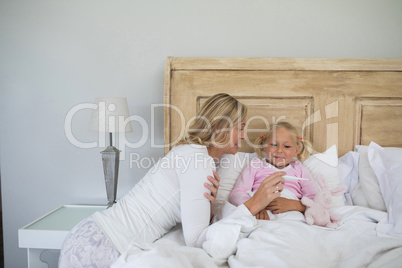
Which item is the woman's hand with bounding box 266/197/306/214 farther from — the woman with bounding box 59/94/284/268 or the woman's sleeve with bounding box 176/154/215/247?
the woman's sleeve with bounding box 176/154/215/247

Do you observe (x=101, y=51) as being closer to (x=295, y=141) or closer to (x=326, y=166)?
(x=295, y=141)

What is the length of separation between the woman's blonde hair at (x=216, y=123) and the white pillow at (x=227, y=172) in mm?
268

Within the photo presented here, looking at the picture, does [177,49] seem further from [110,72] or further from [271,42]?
[271,42]

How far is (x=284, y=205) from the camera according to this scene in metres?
1.51

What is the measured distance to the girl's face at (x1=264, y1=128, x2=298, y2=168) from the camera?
1.75 meters

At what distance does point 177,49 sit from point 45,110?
102 cm

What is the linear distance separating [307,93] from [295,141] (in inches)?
13.0

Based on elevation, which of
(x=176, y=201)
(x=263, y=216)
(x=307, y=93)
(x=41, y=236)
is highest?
(x=307, y=93)

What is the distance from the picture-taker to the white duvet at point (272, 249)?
3.26 ft

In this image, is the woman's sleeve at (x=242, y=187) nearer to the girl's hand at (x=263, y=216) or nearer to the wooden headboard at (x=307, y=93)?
the girl's hand at (x=263, y=216)

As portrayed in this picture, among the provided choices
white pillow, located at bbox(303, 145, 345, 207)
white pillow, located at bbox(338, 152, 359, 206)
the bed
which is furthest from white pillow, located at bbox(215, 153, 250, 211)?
white pillow, located at bbox(338, 152, 359, 206)

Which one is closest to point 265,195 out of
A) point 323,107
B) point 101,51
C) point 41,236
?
point 323,107

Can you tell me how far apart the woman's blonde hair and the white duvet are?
0.36m

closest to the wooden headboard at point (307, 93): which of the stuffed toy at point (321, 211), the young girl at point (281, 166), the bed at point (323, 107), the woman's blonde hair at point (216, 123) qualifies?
the bed at point (323, 107)
